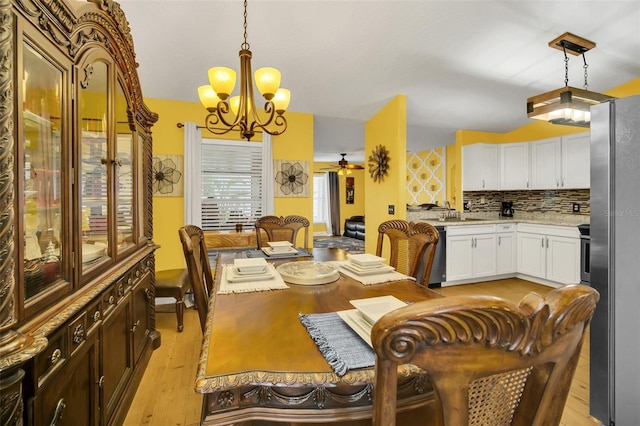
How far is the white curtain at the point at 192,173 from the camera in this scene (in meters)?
3.83

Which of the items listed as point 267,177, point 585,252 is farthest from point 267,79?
point 585,252

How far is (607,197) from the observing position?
1491 mm

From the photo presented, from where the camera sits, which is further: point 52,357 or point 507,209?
point 507,209

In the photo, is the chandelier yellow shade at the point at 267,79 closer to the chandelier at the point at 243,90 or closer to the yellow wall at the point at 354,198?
the chandelier at the point at 243,90

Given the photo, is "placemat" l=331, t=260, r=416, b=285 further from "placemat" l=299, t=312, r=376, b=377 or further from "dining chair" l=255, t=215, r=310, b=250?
"dining chair" l=255, t=215, r=310, b=250

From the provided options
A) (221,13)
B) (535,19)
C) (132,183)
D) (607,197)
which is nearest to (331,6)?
(221,13)

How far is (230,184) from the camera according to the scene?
4152mm

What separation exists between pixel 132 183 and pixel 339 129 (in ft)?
12.9

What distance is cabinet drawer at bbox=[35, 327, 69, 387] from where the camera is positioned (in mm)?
899

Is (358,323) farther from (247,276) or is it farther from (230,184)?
(230,184)

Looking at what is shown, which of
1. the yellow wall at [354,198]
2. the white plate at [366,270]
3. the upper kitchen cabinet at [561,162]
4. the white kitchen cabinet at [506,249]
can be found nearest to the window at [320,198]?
the yellow wall at [354,198]

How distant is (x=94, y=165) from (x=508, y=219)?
17.9 feet

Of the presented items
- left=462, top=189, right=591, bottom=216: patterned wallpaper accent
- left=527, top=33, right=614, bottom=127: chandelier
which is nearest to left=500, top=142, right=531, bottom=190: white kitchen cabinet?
left=462, top=189, right=591, bottom=216: patterned wallpaper accent

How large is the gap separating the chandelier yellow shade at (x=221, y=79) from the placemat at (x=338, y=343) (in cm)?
149
